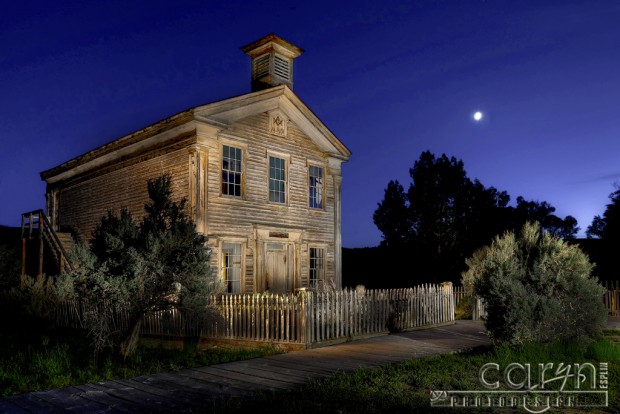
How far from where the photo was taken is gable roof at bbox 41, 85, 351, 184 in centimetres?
1770

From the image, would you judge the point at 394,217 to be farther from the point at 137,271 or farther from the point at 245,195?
the point at 137,271

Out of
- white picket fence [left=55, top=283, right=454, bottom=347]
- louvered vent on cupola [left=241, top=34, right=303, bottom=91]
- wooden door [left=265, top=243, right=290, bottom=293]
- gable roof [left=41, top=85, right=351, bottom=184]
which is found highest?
louvered vent on cupola [left=241, top=34, right=303, bottom=91]

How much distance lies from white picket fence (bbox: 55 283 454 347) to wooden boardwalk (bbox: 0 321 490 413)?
0.81 m

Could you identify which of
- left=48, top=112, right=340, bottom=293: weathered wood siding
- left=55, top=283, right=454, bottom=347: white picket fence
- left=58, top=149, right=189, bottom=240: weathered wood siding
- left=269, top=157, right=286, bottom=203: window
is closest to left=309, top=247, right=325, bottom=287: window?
left=48, top=112, right=340, bottom=293: weathered wood siding

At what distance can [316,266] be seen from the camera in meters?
21.7

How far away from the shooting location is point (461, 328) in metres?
16.6

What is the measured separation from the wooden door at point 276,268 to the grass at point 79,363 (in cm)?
720

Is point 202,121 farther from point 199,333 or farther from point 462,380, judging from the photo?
point 462,380

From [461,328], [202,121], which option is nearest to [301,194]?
[202,121]

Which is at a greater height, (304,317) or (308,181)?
(308,181)

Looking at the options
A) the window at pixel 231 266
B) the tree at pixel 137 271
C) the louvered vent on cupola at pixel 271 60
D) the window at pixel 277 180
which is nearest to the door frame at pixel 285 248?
the window at pixel 231 266

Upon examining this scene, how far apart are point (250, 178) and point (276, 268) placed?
3453 millimetres

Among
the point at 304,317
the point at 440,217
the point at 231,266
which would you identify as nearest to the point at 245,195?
the point at 231,266

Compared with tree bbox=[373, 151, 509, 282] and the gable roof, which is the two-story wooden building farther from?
tree bbox=[373, 151, 509, 282]
